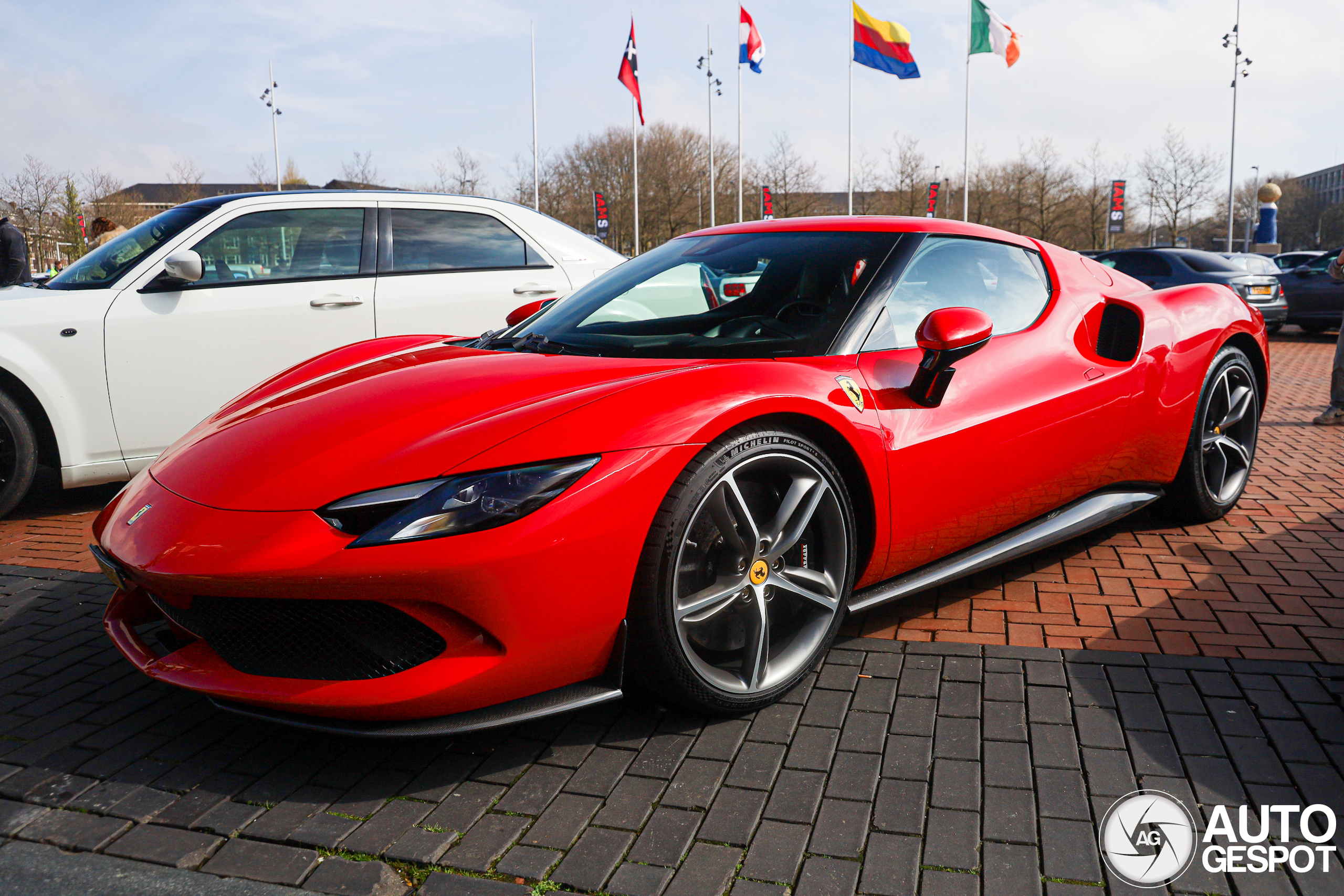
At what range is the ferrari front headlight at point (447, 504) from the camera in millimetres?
2029

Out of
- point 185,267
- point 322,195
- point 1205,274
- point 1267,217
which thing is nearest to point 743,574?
point 185,267

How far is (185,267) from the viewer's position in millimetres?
4531

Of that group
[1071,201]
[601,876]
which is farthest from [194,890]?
[1071,201]

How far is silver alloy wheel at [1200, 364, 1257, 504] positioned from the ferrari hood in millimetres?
2679

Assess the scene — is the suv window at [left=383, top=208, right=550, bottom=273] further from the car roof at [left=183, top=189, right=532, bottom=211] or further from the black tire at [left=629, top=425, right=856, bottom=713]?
the black tire at [left=629, top=425, right=856, bottom=713]

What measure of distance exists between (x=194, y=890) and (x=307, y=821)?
26cm

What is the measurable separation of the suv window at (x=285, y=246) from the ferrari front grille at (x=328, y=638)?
131 inches

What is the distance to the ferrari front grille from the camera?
206cm

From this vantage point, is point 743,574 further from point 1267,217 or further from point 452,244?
point 1267,217

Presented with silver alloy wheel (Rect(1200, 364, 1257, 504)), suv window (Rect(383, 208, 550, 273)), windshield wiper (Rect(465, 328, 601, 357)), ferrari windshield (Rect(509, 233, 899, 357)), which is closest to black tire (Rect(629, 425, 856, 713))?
ferrari windshield (Rect(509, 233, 899, 357))

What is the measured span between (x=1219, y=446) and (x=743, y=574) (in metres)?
2.83

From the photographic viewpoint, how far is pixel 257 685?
208 centimetres

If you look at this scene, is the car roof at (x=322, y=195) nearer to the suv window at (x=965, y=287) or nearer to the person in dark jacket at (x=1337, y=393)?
the suv window at (x=965, y=287)

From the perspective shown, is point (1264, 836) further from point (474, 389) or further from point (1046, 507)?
point (474, 389)
